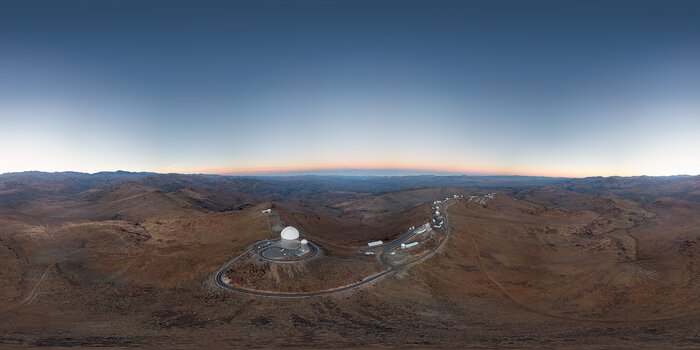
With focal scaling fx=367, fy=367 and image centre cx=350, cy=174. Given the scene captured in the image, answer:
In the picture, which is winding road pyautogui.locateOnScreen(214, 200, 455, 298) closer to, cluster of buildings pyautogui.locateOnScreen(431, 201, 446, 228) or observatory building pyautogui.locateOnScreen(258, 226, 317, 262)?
cluster of buildings pyautogui.locateOnScreen(431, 201, 446, 228)

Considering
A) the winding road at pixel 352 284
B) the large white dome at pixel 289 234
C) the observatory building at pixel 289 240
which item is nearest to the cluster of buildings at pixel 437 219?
the winding road at pixel 352 284

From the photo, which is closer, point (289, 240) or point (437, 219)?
point (289, 240)

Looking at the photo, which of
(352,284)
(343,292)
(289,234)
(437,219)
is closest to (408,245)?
(352,284)

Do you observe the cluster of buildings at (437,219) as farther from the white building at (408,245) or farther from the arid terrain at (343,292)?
the white building at (408,245)

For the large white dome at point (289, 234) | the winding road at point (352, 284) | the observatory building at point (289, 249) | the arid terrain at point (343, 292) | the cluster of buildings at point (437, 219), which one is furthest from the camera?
the cluster of buildings at point (437, 219)

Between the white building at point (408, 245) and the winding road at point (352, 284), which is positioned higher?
the white building at point (408, 245)

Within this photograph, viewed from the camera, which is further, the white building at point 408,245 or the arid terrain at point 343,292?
the white building at point 408,245

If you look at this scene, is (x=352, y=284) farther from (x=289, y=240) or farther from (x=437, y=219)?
(x=437, y=219)

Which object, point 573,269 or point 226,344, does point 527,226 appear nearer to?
point 573,269

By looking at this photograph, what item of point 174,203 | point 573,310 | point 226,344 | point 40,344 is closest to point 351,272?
point 226,344

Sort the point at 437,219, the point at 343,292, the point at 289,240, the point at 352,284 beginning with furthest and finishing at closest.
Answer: the point at 437,219
the point at 289,240
the point at 352,284
the point at 343,292

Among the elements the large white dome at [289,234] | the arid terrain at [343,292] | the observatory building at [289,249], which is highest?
the large white dome at [289,234]
